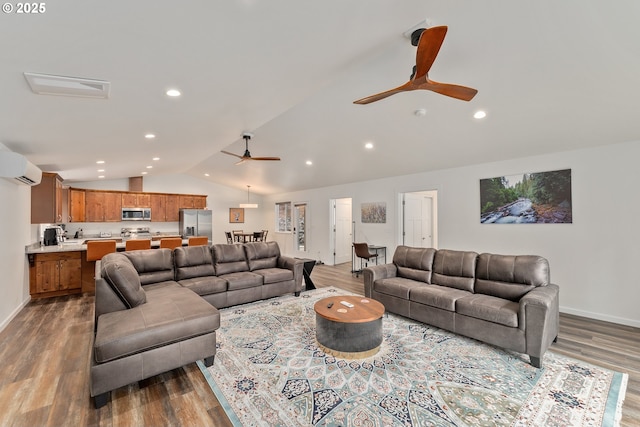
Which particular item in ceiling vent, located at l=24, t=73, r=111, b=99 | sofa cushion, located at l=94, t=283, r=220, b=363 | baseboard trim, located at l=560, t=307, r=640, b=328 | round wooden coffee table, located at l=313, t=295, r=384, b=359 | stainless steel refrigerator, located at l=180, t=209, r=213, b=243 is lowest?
baseboard trim, located at l=560, t=307, r=640, b=328

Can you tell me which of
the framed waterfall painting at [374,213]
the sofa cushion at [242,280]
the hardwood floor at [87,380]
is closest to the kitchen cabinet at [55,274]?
the hardwood floor at [87,380]

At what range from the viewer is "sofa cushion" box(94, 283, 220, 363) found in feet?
Answer: 6.87

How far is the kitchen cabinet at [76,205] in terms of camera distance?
6770 mm

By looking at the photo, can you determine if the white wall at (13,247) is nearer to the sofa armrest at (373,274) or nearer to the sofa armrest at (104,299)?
the sofa armrest at (104,299)

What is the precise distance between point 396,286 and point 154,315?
2.86 meters

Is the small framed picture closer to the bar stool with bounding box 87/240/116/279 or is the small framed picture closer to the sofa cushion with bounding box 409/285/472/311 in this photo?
the bar stool with bounding box 87/240/116/279

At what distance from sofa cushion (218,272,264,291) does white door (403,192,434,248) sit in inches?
139

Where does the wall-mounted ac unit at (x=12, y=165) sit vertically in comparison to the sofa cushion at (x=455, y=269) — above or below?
above

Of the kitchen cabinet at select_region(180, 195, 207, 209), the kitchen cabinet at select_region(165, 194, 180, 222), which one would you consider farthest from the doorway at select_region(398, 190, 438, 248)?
the kitchen cabinet at select_region(165, 194, 180, 222)

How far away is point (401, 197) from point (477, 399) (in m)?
4.56

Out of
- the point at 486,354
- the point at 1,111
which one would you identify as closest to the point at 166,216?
the point at 1,111

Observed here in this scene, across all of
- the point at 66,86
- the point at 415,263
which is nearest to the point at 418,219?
the point at 415,263

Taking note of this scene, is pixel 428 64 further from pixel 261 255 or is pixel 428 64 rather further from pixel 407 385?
pixel 261 255

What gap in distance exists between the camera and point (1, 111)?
2324mm
